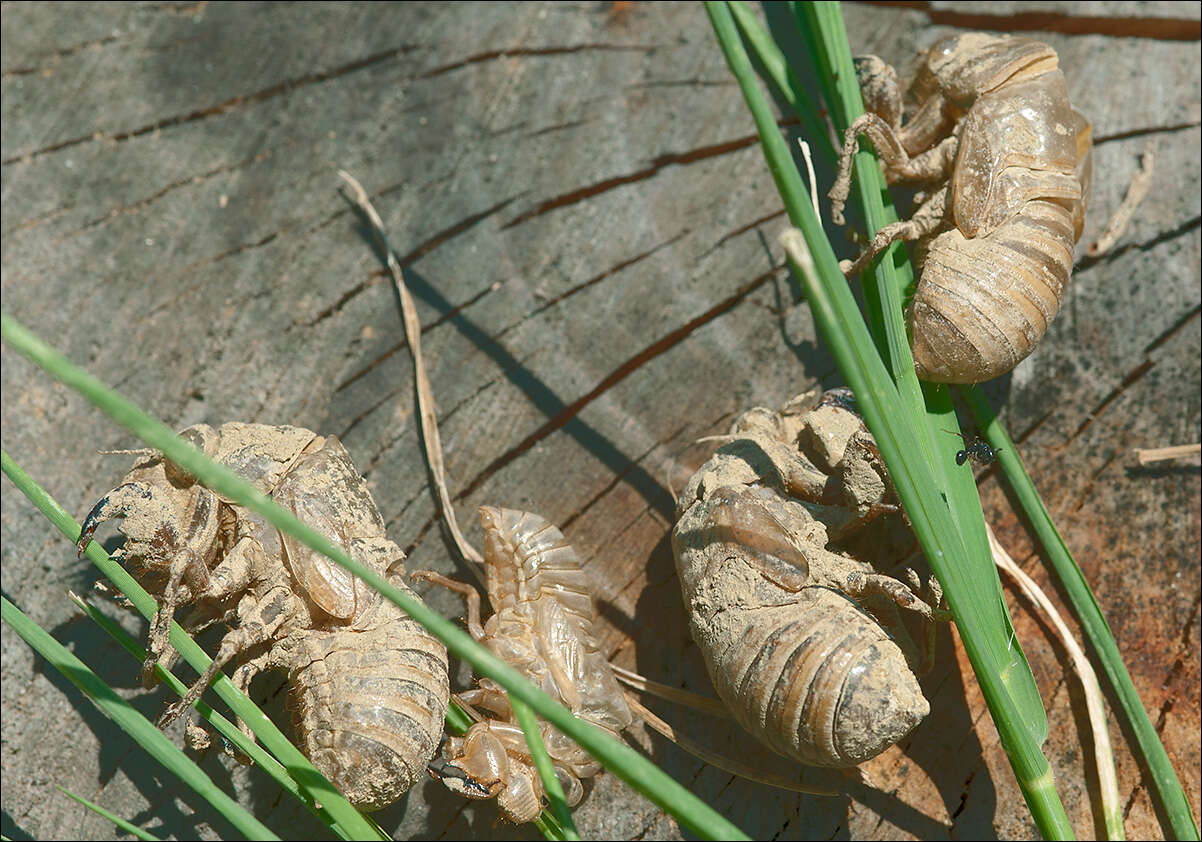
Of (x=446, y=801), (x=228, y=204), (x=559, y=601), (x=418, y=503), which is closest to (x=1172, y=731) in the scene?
(x=559, y=601)

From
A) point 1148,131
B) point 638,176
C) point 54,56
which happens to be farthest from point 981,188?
point 54,56

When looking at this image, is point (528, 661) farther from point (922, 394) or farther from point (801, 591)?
point (922, 394)

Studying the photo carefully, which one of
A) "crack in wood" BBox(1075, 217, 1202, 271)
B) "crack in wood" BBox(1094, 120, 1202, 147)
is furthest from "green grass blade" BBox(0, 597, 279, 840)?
"crack in wood" BBox(1094, 120, 1202, 147)

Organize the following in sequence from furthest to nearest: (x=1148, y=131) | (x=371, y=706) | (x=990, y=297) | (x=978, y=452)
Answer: (x=1148, y=131), (x=990, y=297), (x=978, y=452), (x=371, y=706)

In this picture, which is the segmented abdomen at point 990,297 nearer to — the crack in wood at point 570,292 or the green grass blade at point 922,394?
the green grass blade at point 922,394

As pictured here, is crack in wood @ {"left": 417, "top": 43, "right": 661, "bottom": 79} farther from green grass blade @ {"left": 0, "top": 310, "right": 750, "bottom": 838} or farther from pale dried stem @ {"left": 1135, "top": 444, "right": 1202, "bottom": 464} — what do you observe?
pale dried stem @ {"left": 1135, "top": 444, "right": 1202, "bottom": 464}

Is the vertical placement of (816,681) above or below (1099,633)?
above

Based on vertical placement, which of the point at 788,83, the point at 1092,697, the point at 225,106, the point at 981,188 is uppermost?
the point at 225,106

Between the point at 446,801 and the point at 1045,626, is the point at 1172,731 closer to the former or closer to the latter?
the point at 1045,626
